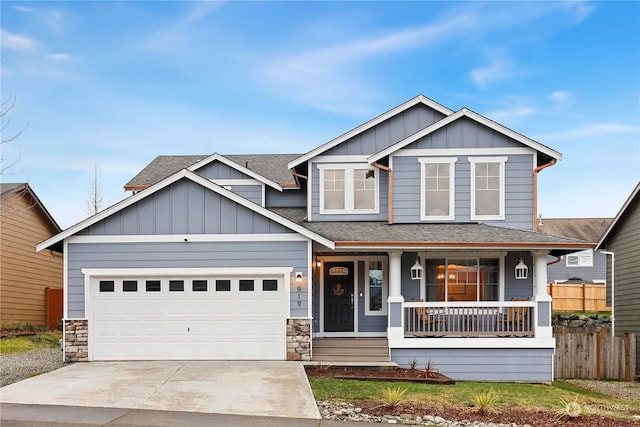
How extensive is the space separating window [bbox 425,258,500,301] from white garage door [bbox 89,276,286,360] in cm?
435

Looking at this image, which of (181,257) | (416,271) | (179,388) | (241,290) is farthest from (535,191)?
(179,388)

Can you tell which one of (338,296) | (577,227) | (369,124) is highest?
(369,124)

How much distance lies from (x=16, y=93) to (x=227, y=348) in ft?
30.1

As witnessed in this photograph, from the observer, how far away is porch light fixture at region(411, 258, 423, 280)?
49.1 feet

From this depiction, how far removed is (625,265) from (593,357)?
12.3 ft

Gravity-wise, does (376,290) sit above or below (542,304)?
above

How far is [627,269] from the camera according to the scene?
1756 centimetres

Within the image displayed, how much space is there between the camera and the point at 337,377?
38.7ft

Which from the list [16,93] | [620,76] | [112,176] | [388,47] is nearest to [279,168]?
[388,47]

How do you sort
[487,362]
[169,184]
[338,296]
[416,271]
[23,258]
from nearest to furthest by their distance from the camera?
[169,184], [487,362], [416,271], [338,296], [23,258]

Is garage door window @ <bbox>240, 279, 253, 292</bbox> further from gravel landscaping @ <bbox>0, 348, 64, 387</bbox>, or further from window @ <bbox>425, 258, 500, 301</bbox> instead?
window @ <bbox>425, 258, 500, 301</bbox>

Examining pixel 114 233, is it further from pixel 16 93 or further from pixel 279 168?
pixel 279 168

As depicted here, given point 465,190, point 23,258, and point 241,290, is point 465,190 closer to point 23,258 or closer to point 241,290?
point 241,290

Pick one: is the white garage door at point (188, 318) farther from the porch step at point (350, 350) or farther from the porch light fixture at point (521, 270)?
the porch light fixture at point (521, 270)
